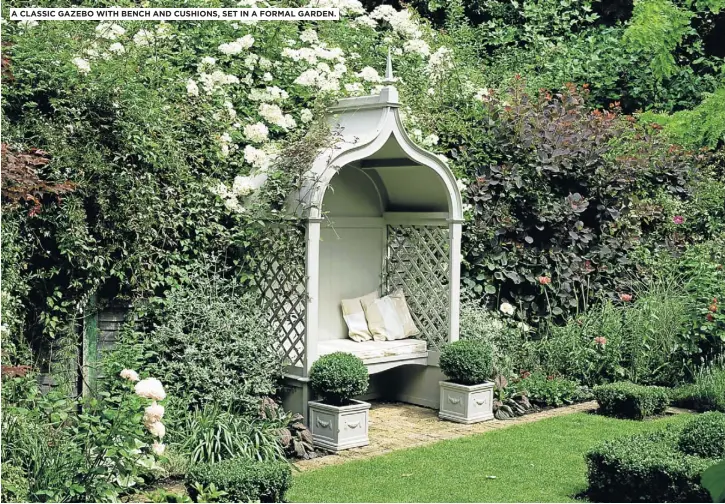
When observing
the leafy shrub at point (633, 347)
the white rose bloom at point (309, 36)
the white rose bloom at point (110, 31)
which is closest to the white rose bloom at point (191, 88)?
the white rose bloom at point (110, 31)

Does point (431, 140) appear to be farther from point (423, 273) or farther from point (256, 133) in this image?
point (256, 133)

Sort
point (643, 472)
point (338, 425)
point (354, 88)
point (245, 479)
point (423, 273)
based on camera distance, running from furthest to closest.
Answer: point (423, 273), point (354, 88), point (338, 425), point (643, 472), point (245, 479)

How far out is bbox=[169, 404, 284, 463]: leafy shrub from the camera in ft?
19.7

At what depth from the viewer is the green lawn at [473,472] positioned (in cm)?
566

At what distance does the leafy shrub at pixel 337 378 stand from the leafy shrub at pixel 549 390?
2.12 metres

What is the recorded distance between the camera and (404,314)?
8539 millimetres

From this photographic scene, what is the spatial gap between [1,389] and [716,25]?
42.6 ft

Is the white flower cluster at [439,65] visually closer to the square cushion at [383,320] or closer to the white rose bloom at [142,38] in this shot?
the square cushion at [383,320]

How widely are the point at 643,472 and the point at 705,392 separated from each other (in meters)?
3.35

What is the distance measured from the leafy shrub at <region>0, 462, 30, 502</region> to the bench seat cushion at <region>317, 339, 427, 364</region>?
10.0 ft

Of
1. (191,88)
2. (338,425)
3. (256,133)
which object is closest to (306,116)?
(256,133)

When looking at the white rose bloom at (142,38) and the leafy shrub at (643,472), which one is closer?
the leafy shrub at (643,472)

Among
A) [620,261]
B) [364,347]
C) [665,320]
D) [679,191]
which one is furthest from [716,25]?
[364,347]

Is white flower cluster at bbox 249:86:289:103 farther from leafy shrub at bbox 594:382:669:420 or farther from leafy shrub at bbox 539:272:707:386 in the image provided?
leafy shrub at bbox 594:382:669:420
